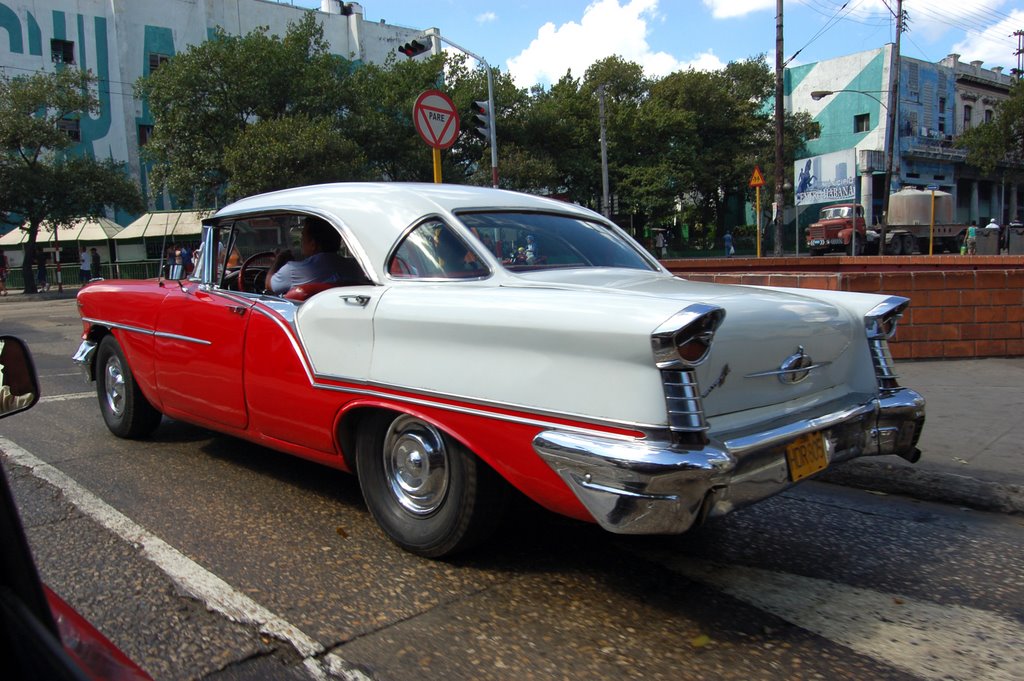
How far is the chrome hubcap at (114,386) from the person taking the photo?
526 centimetres

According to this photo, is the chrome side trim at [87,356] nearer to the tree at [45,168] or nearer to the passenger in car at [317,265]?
the passenger in car at [317,265]

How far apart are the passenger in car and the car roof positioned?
133mm

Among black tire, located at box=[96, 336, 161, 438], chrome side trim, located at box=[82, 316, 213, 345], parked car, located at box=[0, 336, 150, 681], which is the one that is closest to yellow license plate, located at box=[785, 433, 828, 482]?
parked car, located at box=[0, 336, 150, 681]

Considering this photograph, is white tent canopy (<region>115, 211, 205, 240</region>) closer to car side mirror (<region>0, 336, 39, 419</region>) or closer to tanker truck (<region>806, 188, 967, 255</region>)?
tanker truck (<region>806, 188, 967, 255</region>)

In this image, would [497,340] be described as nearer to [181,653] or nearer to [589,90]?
[181,653]

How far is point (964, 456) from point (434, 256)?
3.49 metres

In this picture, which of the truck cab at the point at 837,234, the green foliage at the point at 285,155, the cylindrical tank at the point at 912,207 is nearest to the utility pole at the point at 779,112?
the truck cab at the point at 837,234

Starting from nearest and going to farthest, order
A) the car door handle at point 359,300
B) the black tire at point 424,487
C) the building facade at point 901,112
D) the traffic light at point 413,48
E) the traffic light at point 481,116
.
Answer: the black tire at point 424,487 < the car door handle at point 359,300 < the traffic light at point 481,116 < the traffic light at point 413,48 < the building facade at point 901,112

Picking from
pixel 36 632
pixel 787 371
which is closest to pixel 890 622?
pixel 787 371

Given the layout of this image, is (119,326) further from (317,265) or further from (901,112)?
(901,112)

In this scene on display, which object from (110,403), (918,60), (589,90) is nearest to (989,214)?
(918,60)

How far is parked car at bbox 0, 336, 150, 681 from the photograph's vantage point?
3.60 feet

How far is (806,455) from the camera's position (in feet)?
9.46

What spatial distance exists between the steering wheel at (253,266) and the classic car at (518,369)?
0.18m
